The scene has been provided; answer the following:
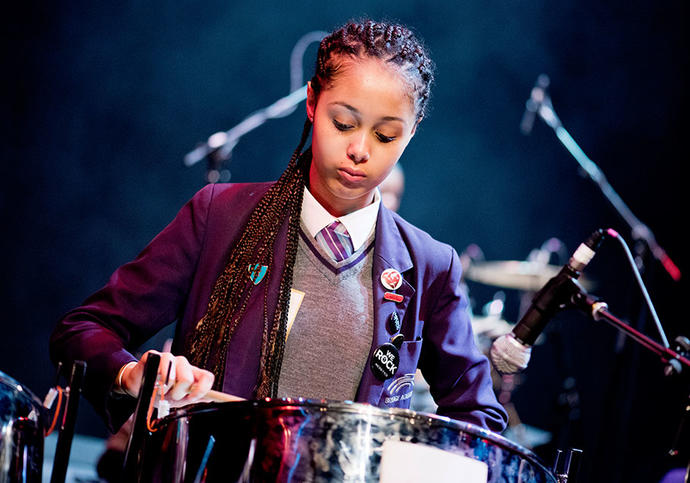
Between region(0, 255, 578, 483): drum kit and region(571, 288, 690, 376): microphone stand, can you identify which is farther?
region(571, 288, 690, 376): microphone stand

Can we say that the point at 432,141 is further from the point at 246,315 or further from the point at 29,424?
the point at 29,424

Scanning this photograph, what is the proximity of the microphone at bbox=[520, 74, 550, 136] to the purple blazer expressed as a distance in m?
1.80

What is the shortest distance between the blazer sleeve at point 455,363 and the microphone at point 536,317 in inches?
7.1

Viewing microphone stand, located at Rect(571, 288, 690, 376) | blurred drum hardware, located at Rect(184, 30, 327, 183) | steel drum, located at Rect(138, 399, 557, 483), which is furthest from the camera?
blurred drum hardware, located at Rect(184, 30, 327, 183)

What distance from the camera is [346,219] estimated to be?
1.44m

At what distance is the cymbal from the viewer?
12.8 ft

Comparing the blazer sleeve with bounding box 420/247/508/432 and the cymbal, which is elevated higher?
the cymbal

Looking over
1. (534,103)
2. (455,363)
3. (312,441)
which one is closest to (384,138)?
(455,363)

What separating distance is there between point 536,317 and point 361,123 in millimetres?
634

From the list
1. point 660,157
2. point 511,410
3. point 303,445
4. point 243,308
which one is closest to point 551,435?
point 511,410

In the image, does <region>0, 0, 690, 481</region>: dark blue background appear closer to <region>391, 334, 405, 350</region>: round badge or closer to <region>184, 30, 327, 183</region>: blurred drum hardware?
<region>184, 30, 327, 183</region>: blurred drum hardware

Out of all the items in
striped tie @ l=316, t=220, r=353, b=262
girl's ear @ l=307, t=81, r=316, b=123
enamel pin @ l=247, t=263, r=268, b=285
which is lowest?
enamel pin @ l=247, t=263, r=268, b=285

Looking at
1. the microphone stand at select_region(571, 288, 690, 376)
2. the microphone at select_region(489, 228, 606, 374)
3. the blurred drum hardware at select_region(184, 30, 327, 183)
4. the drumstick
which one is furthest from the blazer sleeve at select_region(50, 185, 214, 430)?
the blurred drum hardware at select_region(184, 30, 327, 183)

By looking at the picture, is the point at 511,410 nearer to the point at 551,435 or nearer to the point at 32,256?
the point at 551,435
